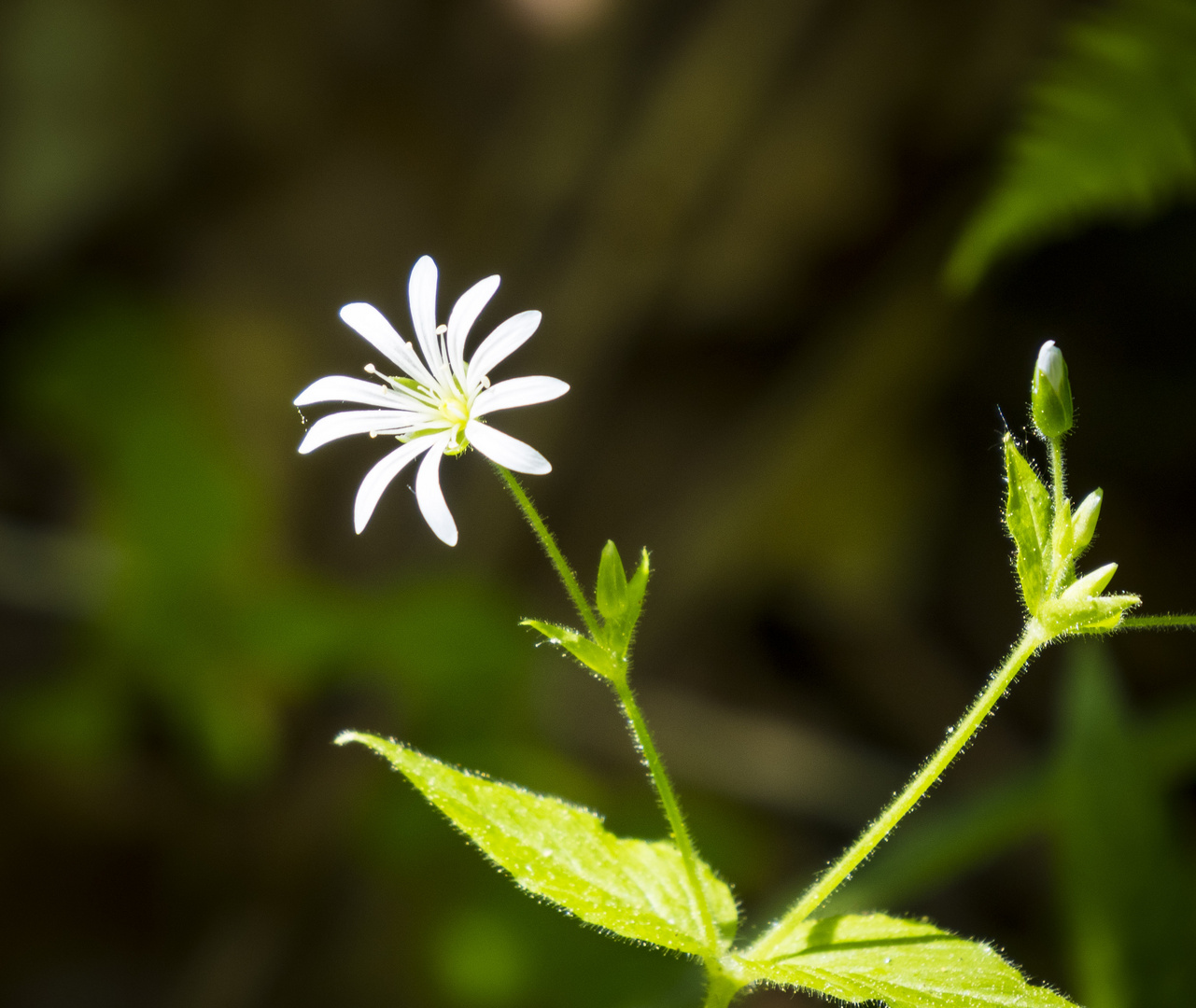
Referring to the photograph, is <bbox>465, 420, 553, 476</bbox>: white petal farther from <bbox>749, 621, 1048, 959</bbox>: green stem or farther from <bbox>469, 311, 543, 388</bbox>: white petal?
<bbox>749, 621, 1048, 959</bbox>: green stem

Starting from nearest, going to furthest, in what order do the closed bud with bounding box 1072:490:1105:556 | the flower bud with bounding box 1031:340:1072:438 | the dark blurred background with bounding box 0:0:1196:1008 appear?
1. the closed bud with bounding box 1072:490:1105:556
2. the flower bud with bounding box 1031:340:1072:438
3. the dark blurred background with bounding box 0:0:1196:1008

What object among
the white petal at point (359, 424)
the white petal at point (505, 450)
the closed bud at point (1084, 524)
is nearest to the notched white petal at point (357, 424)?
the white petal at point (359, 424)

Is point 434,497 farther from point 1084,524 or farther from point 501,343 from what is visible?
point 1084,524

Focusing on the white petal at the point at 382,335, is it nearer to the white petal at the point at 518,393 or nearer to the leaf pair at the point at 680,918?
the white petal at the point at 518,393

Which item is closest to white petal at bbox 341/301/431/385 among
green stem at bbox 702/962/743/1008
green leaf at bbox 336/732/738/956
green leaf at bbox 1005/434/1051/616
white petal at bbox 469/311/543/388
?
white petal at bbox 469/311/543/388

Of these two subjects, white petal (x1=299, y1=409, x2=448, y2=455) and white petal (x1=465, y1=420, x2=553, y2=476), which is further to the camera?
white petal (x1=299, y1=409, x2=448, y2=455)

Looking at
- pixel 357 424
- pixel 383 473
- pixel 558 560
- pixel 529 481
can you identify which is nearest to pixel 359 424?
pixel 357 424
